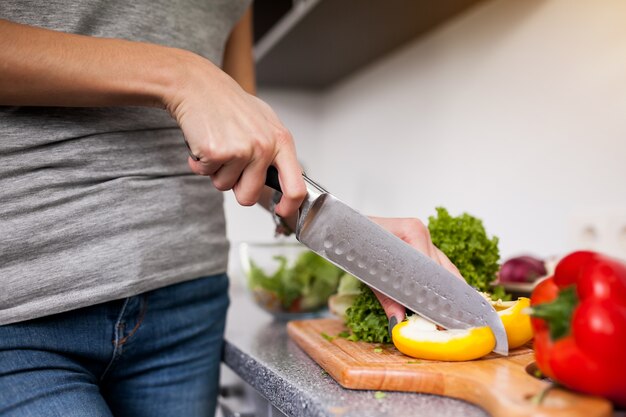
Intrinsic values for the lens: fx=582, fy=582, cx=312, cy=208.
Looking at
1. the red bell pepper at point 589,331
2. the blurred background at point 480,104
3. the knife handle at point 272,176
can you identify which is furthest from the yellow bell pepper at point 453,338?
the blurred background at point 480,104

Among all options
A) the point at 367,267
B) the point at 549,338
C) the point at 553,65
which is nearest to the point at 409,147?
the point at 553,65

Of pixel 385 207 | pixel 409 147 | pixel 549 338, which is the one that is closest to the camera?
pixel 549 338

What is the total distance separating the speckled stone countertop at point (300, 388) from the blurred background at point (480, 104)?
71 cm

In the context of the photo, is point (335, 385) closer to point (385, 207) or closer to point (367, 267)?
point (367, 267)

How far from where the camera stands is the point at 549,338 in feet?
1.71

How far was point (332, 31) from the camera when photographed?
70.5 inches

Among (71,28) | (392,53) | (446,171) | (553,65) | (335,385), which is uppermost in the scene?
(392,53)

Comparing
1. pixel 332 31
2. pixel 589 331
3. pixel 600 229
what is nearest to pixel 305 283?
pixel 600 229

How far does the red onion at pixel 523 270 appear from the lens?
3.41ft

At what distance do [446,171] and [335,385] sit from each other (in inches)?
45.7

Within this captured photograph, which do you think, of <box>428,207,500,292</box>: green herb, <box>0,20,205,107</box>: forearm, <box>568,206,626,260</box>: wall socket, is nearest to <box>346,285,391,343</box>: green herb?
<box>428,207,500,292</box>: green herb

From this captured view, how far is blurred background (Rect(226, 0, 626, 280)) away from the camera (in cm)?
123

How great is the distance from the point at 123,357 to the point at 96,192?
0.72ft

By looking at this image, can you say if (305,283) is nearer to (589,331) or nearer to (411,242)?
(411,242)
